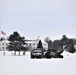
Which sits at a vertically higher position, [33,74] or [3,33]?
[3,33]

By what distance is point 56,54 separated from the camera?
171ft

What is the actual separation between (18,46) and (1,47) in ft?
309

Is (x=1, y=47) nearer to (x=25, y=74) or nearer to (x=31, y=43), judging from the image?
(x=31, y=43)

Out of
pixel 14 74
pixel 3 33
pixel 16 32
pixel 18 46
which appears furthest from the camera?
pixel 16 32

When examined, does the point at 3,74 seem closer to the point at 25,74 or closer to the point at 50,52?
the point at 25,74

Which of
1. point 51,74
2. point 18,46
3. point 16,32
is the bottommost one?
point 51,74

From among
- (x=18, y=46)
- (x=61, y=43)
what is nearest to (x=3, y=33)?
(x=18, y=46)

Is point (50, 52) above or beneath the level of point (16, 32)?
beneath

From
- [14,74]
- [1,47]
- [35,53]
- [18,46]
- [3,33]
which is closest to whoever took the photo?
[14,74]

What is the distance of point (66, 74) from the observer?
16.3 m

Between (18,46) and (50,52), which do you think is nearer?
(50,52)

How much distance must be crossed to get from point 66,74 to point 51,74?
0.84 m

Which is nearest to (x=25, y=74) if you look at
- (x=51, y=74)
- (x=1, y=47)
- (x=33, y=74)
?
(x=33, y=74)

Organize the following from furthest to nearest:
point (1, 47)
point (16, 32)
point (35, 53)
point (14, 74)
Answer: point (1, 47) < point (16, 32) < point (35, 53) < point (14, 74)
